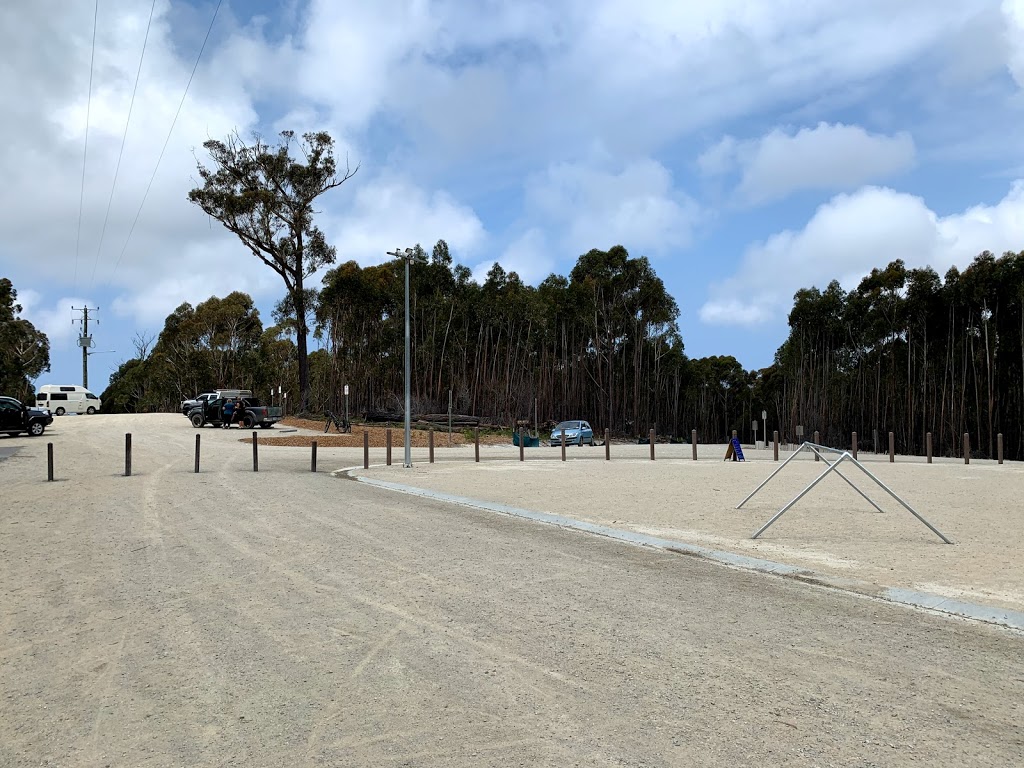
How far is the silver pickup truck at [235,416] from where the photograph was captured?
44219mm

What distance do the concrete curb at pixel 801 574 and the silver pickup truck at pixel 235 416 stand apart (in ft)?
112

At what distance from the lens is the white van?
56500mm

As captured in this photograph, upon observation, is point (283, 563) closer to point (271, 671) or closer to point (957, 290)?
point (271, 671)

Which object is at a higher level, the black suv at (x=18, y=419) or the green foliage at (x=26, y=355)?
the green foliage at (x=26, y=355)

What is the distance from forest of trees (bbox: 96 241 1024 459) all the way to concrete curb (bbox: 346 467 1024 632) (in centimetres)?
3951

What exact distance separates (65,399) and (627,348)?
1833 inches

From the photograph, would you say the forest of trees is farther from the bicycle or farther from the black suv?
the black suv

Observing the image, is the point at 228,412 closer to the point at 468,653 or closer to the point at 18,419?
the point at 18,419

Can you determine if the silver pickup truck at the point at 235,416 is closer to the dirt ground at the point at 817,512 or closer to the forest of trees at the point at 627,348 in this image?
the forest of trees at the point at 627,348

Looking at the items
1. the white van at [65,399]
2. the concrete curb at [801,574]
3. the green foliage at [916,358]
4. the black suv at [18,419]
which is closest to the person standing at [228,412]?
the black suv at [18,419]

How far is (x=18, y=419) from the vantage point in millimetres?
34469

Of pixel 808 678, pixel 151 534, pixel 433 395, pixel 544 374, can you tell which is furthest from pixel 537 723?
pixel 544 374

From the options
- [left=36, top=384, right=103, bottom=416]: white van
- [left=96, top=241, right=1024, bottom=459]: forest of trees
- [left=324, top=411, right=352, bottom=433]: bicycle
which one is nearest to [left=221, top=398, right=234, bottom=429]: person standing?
[left=324, top=411, right=352, bottom=433]: bicycle

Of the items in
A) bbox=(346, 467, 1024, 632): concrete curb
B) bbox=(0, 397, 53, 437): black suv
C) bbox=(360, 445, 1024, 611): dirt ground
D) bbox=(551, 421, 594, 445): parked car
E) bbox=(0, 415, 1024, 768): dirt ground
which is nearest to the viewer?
bbox=(0, 415, 1024, 768): dirt ground
